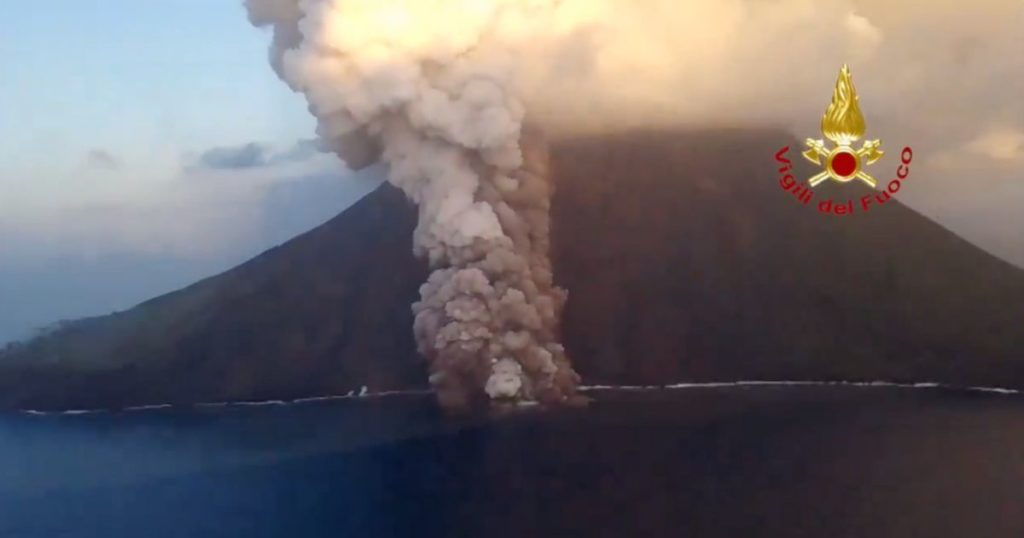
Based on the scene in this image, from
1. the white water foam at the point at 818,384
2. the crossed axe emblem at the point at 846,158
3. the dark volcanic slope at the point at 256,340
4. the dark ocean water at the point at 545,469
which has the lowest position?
the dark ocean water at the point at 545,469

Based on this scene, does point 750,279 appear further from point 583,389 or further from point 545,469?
point 545,469

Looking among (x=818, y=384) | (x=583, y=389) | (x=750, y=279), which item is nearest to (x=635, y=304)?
(x=583, y=389)

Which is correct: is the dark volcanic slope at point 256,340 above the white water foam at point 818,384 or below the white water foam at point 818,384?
above

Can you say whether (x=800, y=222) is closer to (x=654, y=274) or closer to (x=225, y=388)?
(x=654, y=274)

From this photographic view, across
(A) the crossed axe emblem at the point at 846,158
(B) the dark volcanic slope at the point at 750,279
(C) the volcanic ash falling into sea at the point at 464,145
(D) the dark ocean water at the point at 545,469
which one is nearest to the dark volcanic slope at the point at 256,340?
(D) the dark ocean water at the point at 545,469

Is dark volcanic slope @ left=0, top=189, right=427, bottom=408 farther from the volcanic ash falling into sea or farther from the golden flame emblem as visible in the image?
the golden flame emblem

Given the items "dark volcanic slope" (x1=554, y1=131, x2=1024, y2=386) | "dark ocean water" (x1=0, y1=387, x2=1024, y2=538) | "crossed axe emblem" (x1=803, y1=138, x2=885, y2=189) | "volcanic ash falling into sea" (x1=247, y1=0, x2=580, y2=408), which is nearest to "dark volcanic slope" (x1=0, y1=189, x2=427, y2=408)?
"dark ocean water" (x1=0, y1=387, x2=1024, y2=538)

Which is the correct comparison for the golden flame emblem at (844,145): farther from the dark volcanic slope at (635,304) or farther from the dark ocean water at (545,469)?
the dark ocean water at (545,469)
